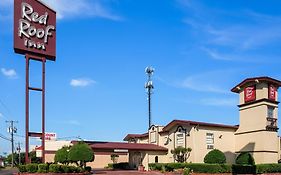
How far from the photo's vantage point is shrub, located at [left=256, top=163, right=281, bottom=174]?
36.1 metres

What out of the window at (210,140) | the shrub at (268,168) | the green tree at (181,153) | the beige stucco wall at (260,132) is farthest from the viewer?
the window at (210,140)

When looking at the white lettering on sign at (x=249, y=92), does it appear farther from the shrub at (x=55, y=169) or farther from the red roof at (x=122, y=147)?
the shrub at (x=55, y=169)

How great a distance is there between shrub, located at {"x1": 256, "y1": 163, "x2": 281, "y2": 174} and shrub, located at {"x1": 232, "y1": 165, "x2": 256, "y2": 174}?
2.57 feet

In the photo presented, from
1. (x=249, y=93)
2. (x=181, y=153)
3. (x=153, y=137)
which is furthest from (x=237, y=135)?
(x=153, y=137)

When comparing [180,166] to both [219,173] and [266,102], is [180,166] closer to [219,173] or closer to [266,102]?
[219,173]

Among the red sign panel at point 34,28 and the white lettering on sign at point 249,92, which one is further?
the white lettering on sign at point 249,92

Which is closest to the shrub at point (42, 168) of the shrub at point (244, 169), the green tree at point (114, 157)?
the shrub at point (244, 169)

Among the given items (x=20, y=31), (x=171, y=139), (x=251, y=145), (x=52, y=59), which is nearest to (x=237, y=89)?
(x=251, y=145)

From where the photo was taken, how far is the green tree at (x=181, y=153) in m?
41.0

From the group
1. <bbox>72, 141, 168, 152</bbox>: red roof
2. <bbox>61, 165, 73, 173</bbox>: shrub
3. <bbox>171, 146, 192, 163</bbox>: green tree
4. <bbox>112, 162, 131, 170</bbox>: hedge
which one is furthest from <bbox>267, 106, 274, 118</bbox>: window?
<bbox>61, 165, 73, 173</bbox>: shrub

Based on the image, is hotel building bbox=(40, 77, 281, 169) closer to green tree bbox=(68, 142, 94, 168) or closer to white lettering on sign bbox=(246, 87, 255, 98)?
white lettering on sign bbox=(246, 87, 255, 98)

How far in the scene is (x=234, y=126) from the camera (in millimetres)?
43031

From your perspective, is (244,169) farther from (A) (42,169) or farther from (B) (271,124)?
(A) (42,169)

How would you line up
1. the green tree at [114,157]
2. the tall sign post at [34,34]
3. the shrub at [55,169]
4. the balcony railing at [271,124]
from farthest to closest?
1. the green tree at [114,157]
2. the balcony railing at [271,124]
3. the tall sign post at [34,34]
4. the shrub at [55,169]
